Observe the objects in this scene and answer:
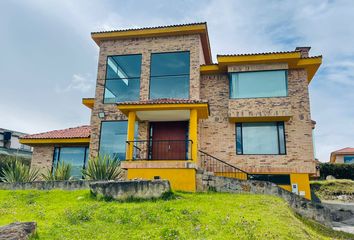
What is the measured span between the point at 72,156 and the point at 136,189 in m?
8.77

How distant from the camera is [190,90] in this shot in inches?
619

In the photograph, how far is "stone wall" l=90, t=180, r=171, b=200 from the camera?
1019 centimetres

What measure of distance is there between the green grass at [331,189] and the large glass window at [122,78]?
1371cm

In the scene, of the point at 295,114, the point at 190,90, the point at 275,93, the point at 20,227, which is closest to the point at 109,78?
the point at 190,90

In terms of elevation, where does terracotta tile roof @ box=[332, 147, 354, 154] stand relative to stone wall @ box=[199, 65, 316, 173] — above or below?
above

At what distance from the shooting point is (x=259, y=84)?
15.9 meters

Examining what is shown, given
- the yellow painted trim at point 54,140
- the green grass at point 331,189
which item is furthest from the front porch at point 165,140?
the green grass at point 331,189

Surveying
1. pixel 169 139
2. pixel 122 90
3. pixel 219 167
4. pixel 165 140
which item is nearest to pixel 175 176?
pixel 165 140

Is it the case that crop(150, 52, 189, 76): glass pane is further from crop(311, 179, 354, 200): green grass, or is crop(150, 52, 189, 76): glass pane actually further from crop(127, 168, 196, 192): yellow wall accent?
crop(311, 179, 354, 200): green grass

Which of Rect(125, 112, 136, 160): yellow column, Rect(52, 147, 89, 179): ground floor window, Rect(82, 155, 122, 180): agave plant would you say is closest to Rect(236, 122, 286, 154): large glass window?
Rect(125, 112, 136, 160): yellow column

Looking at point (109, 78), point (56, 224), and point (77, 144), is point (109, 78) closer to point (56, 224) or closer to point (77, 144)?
point (77, 144)

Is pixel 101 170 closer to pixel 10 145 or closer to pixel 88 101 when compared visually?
pixel 88 101

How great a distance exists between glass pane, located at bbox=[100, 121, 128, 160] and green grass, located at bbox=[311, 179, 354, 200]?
13202mm

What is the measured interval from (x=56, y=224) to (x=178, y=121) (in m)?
8.61
